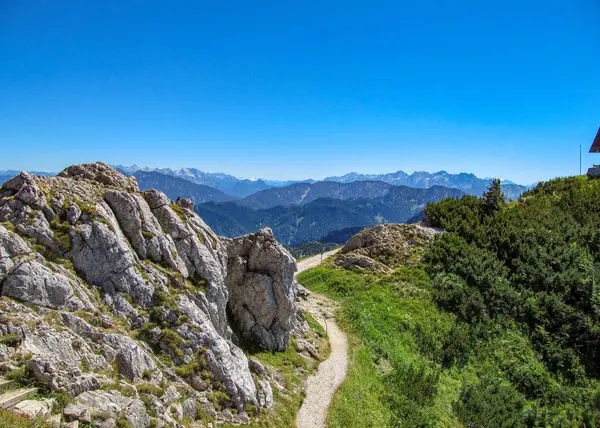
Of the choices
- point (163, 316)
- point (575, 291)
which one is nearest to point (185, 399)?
point (163, 316)

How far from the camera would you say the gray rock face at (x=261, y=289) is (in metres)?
27.2

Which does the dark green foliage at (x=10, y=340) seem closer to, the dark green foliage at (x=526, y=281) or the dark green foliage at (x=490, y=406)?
the dark green foliage at (x=490, y=406)

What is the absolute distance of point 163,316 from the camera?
18734 mm

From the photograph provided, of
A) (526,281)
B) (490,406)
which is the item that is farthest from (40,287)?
(526,281)

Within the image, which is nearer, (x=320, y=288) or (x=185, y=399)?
(x=185, y=399)

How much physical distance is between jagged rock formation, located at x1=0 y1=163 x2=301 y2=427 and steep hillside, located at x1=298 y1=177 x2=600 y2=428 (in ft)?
29.0

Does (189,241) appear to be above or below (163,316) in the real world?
above

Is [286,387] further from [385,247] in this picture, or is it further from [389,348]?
[385,247]

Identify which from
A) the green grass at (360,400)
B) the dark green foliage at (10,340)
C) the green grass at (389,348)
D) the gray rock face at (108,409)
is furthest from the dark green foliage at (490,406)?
the dark green foliage at (10,340)

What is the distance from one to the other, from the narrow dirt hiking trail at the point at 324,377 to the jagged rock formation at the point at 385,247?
38.6 ft

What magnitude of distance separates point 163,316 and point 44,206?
8.12m

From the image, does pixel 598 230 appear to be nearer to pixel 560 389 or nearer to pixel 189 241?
pixel 560 389

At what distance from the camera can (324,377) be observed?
25438mm

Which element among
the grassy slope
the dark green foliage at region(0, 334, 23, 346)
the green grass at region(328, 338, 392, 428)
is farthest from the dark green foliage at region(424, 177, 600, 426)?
the dark green foliage at region(0, 334, 23, 346)
